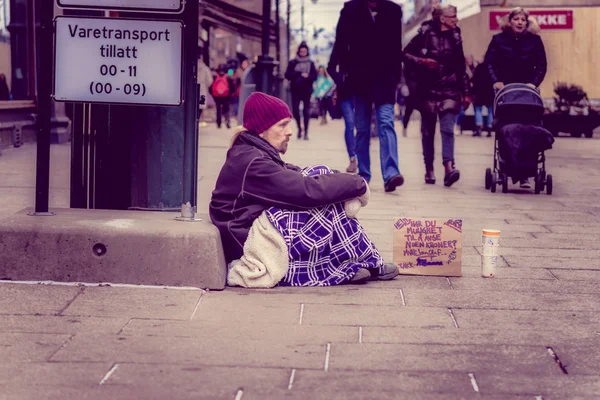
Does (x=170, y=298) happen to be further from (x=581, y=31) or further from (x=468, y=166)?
(x=581, y=31)

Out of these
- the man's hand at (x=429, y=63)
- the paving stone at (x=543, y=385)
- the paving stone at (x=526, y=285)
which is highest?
the man's hand at (x=429, y=63)

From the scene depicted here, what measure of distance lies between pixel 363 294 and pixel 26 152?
10.2 m

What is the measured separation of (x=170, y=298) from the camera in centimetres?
539

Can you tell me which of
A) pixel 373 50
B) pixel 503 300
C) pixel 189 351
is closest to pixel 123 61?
pixel 189 351

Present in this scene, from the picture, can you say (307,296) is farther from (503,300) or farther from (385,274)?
(503,300)

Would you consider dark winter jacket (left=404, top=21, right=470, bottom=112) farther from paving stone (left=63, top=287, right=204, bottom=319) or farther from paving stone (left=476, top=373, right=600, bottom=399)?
paving stone (left=476, top=373, right=600, bottom=399)

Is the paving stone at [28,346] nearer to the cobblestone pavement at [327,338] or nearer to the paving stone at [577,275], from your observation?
the cobblestone pavement at [327,338]

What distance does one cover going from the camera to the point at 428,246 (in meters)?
6.18

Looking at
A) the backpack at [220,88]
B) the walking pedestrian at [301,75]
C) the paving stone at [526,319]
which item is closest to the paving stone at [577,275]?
the paving stone at [526,319]

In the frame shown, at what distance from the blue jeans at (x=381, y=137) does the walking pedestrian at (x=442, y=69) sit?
1005mm

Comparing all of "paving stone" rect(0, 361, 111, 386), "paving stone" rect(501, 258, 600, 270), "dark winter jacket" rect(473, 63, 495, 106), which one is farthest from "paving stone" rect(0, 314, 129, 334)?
"dark winter jacket" rect(473, 63, 495, 106)

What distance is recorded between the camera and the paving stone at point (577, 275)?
618cm

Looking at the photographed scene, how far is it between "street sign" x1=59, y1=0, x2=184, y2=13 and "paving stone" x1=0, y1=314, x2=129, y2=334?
1.81 metres

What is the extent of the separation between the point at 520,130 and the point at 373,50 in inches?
61.1
